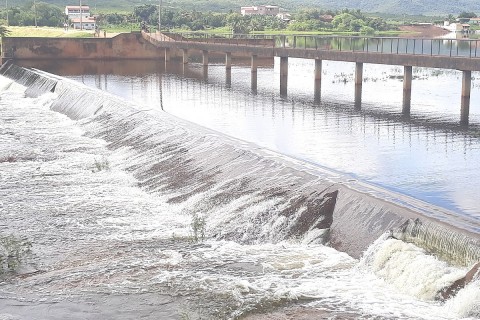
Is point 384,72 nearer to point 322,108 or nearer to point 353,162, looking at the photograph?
point 322,108

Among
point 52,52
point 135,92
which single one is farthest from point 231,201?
point 52,52

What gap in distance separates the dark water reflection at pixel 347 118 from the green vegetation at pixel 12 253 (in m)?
6.67

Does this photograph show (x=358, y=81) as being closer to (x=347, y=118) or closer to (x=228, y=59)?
(x=347, y=118)

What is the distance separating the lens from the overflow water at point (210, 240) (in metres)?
11.2

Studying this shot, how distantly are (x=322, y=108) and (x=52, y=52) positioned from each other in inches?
1368

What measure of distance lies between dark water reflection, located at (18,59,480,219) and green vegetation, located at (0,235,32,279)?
6671 mm

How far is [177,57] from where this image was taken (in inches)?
2586

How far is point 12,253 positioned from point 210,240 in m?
3.65

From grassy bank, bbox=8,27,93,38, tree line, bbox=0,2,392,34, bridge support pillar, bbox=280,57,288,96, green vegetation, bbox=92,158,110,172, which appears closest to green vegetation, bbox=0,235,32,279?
green vegetation, bbox=92,158,110,172

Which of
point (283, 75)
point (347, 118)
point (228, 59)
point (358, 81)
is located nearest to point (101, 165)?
point (347, 118)

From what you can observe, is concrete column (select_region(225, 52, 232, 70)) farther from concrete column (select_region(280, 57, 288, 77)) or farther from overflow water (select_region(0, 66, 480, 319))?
overflow water (select_region(0, 66, 480, 319))

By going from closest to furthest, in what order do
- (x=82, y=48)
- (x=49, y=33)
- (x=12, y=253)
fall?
(x=12, y=253)
(x=82, y=48)
(x=49, y=33)

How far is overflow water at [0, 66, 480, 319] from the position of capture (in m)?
11.2

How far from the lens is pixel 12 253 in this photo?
1386 centimetres
